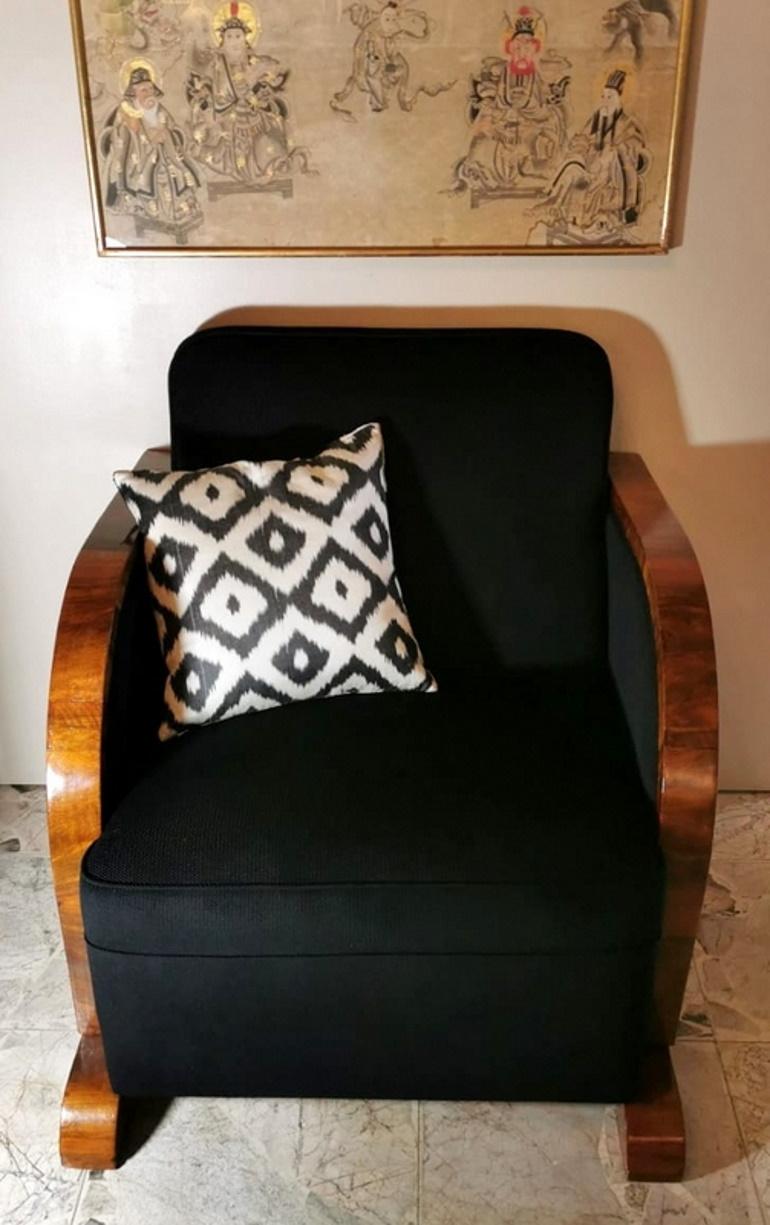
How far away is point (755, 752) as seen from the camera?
6.56 ft

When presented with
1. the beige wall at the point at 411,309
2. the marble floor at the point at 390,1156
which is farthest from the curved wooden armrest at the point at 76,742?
the beige wall at the point at 411,309

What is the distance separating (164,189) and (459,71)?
1.49 ft

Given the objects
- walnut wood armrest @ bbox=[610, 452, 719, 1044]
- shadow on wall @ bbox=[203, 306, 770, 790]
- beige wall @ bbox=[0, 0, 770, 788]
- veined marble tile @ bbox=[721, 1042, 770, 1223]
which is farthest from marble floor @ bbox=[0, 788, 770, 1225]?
beige wall @ bbox=[0, 0, 770, 788]

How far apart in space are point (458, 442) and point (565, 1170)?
3.12 ft

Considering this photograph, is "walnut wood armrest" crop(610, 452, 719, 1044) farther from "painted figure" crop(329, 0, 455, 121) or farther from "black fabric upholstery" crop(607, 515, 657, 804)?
"painted figure" crop(329, 0, 455, 121)

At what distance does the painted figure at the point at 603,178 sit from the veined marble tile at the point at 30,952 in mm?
1302

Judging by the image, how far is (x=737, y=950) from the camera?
5.43 ft

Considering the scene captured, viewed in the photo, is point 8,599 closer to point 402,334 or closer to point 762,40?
point 402,334

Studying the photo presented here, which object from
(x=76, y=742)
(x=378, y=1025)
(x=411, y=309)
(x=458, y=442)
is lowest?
(x=378, y=1025)

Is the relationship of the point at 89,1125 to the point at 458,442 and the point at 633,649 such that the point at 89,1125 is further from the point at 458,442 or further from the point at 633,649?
the point at 458,442

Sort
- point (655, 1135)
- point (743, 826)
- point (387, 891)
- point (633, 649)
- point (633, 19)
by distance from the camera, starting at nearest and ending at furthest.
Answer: point (387, 891)
point (655, 1135)
point (633, 649)
point (633, 19)
point (743, 826)

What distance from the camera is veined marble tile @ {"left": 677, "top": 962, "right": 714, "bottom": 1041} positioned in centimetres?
151

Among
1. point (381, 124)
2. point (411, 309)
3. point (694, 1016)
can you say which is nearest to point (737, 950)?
point (694, 1016)

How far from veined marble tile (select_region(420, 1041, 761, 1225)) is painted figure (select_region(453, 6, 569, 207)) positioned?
4.14 feet
